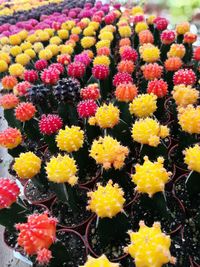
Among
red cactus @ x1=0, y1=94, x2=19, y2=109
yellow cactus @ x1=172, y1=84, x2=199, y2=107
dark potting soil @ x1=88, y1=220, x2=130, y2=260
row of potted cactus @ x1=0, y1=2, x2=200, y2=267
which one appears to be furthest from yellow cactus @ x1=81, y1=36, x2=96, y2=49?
dark potting soil @ x1=88, y1=220, x2=130, y2=260

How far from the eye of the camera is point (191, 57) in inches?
130

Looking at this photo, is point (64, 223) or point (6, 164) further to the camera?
point (6, 164)

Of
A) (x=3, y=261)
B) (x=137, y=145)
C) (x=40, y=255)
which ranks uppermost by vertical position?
(x=40, y=255)

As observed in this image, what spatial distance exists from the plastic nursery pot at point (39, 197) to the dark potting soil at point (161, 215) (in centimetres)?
57

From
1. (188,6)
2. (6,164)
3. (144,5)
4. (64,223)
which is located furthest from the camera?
(144,5)

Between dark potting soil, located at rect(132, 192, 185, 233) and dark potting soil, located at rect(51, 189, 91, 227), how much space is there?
1.00ft

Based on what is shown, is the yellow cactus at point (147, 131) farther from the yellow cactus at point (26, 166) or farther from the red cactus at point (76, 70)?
the red cactus at point (76, 70)

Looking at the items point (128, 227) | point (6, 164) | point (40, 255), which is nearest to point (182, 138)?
point (128, 227)

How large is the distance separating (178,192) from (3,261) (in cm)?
121

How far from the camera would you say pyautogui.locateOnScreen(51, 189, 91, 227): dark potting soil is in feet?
6.40

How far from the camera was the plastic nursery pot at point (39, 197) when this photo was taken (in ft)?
6.86

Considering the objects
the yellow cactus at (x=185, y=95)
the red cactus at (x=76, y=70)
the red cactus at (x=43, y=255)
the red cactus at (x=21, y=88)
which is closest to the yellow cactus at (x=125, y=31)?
the red cactus at (x=76, y=70)

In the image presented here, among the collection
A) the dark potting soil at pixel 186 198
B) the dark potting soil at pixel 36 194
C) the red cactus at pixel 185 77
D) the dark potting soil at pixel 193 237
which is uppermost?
the red cactus at pixel 185 77

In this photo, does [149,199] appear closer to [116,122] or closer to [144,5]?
[116,122]
